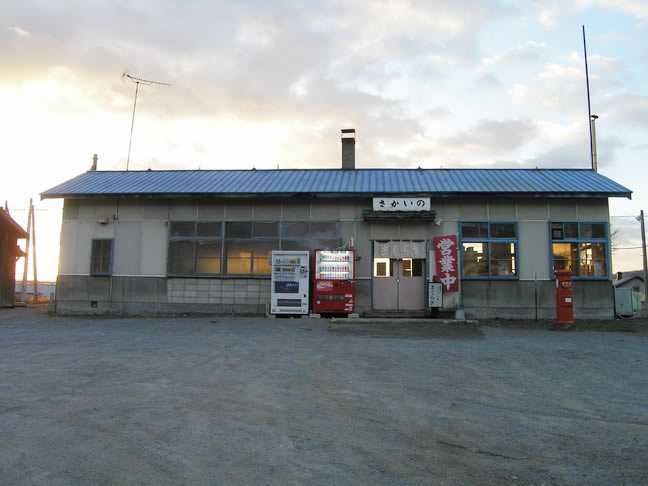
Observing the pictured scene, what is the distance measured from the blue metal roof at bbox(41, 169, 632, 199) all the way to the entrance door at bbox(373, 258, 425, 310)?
237 centimetres

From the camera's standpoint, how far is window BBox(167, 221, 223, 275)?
654 inches

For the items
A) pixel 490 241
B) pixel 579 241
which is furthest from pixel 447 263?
pixel 579 241

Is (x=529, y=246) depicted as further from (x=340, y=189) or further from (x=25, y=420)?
(x=25, y=420)

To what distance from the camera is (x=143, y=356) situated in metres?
8.42

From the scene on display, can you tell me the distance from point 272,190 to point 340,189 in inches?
91.9

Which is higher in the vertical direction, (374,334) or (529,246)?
(529,246)

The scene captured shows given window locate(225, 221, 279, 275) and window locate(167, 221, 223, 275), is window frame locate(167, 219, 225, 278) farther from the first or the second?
window locate(225, 221, 279, 275)

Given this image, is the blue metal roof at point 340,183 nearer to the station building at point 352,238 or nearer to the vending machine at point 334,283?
the station building at point 352,238

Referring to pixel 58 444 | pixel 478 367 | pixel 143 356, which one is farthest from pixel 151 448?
pixel 478 367

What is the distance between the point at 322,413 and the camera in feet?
16.9

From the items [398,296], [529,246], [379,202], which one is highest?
[379,202]

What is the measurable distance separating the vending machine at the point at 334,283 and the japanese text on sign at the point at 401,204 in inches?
75.6

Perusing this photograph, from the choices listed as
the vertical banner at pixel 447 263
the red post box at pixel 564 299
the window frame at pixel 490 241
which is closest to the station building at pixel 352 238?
the window frame at pixel 490 241

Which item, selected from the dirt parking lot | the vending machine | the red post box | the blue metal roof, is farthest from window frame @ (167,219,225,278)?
the red post box
